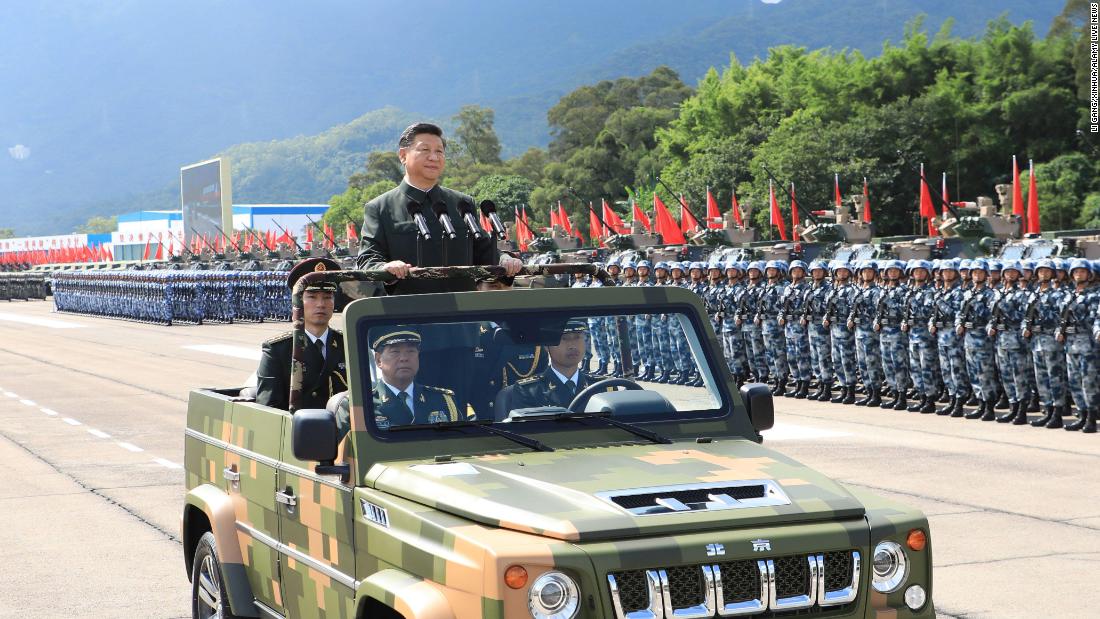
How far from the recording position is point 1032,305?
15.9m

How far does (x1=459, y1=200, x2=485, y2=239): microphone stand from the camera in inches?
256

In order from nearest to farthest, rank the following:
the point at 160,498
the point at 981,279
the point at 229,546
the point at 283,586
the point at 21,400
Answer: the point at 283,586 → the point at 229,546 → the point at 160,498 → the point at 981,279 → the point at 21,400

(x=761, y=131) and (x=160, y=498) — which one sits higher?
(x=761, y=131)

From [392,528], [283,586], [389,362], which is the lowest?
[283,586]

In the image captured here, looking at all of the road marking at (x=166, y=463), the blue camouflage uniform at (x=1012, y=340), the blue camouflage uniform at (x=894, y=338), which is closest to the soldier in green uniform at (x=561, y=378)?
the road marking at (x=166, y=463)

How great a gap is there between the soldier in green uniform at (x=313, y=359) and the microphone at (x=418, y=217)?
0.41 meters

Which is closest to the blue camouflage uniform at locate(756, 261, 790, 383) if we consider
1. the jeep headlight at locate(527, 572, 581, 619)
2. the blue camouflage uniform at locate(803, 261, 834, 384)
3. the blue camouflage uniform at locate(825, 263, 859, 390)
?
the blue camouflage uniform at locate(803, 261, 834, 384)

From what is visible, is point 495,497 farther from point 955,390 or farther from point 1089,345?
point 955,390

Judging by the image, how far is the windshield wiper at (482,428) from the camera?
4.84 m

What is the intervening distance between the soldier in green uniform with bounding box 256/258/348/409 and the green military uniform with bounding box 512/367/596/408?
1171 mm

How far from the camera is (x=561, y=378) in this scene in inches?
205

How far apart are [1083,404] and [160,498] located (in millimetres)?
9492

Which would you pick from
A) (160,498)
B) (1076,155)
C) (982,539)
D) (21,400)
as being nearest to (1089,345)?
(982,539)

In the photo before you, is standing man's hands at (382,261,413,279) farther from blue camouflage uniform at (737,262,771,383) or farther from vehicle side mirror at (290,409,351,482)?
blue camouflage uniform at (737,262,771,383)
